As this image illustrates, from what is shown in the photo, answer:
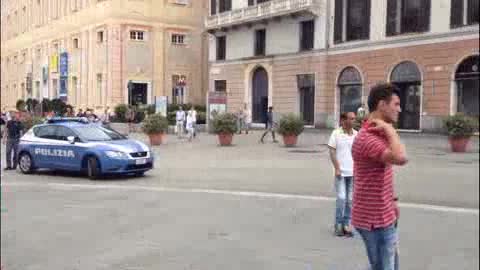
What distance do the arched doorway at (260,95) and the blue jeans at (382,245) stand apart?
4.55 feet

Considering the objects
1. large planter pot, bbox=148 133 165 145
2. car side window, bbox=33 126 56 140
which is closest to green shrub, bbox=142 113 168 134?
car side window, bbox=33 126 56 140

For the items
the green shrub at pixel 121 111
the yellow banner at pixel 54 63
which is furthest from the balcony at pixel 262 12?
the yellow banner at pixel 54 63

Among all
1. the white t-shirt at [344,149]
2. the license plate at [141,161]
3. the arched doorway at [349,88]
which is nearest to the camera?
the arched doorway at [349,88]

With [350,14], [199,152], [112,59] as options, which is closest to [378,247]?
[350,14]

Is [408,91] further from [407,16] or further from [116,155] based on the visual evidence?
[116,155]

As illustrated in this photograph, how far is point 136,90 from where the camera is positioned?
4922mm

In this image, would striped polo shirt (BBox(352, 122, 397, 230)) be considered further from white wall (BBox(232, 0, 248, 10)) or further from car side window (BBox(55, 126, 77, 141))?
car side window (BBox(55, 126, 77, 141))

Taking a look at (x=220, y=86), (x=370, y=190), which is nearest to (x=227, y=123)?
(x=220, y=86)

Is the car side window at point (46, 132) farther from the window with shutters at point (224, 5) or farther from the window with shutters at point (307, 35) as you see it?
the window with shutters at point (307, 35)

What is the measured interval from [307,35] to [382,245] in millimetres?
1565

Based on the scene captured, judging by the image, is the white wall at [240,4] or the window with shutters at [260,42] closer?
the white wall at [240,4]

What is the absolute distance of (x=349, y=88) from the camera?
4359 millimetres

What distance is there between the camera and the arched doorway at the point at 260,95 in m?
4.78

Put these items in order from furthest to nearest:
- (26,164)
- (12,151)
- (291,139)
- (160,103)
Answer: (12,151), (26,164), (291,139), (160,103)
